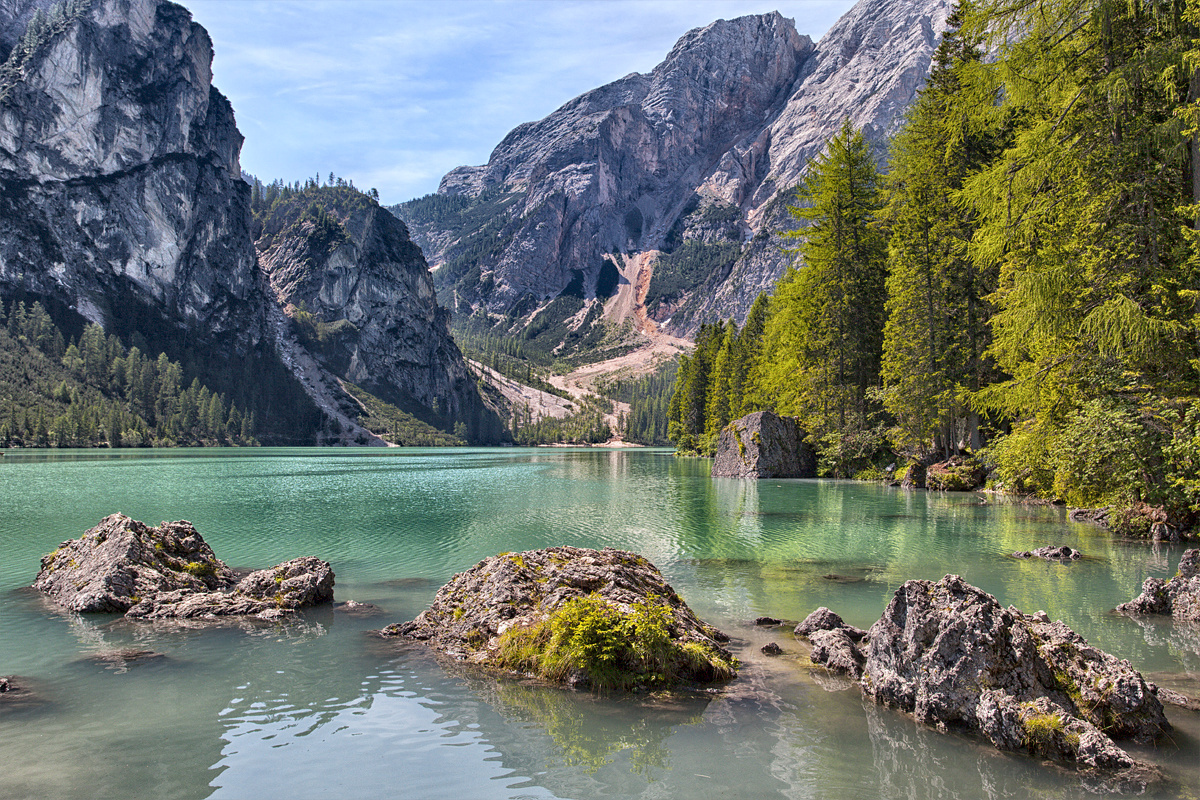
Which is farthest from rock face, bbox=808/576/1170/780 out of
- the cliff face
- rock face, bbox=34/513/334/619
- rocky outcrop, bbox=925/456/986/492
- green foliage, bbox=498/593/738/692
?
the cliff face

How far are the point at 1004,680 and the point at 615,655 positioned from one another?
4.19 meters

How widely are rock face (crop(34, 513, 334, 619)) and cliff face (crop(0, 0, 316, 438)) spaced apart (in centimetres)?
18317

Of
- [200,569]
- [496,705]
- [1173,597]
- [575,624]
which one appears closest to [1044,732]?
[575,624]

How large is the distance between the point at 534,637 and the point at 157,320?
8297 inches

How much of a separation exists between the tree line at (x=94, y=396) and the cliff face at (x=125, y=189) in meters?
13.8

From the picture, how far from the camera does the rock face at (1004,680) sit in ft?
20.2

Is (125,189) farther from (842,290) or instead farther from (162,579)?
(162,579)

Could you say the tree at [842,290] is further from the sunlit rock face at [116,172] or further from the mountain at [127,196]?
the sunlit rock face at [116,172]

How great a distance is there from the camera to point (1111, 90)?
14.0 metres

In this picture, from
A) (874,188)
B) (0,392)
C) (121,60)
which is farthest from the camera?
(121,60)

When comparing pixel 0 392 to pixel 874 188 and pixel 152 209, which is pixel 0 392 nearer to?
pixel 152 209

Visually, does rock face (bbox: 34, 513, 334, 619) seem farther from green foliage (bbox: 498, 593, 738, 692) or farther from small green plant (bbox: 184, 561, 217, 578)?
green foliage (bbox: 498, 593, 738, 692)

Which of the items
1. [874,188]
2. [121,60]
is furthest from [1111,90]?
[121,60]

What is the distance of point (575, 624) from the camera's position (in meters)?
8.45
